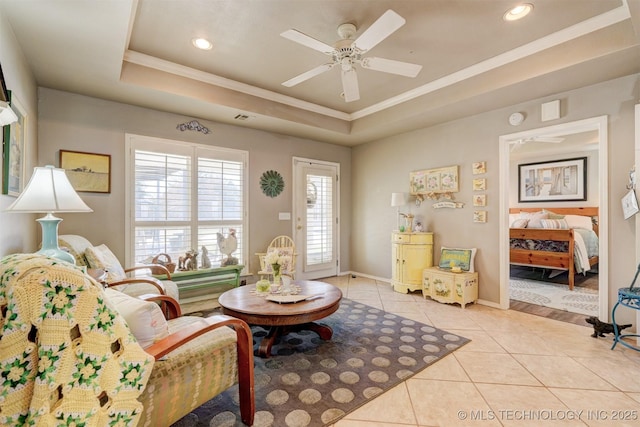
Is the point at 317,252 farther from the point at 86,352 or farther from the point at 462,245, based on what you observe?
the point at 86,352

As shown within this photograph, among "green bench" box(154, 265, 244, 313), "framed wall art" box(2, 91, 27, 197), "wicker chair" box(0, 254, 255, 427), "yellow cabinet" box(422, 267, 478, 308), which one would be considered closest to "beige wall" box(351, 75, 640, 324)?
"yellow cabinet" box(422, 267, 478, 308)

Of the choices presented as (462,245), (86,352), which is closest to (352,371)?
(86,352)

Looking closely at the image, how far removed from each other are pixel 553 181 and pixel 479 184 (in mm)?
4126

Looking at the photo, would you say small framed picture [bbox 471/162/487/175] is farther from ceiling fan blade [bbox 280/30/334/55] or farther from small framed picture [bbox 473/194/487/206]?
ceiling fan blade [bbox 280/30/334/55]

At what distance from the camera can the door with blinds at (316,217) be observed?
5.16m

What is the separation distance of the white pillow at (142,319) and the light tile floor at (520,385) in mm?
1162

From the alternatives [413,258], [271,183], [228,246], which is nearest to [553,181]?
[413,258]

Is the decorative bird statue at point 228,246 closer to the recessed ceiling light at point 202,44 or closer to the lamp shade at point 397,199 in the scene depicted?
the recessed ceiling light at point 202,44

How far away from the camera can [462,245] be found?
4.20m

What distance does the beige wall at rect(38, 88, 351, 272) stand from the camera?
3.18 meters

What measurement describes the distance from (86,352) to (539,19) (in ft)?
12.0

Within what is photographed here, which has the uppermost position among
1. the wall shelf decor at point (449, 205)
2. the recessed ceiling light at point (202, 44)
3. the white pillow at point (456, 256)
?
the recessed ceiling light at point (202, 44)

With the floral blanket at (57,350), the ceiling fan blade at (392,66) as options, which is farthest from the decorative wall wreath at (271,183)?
the floral blanket at (57,350)

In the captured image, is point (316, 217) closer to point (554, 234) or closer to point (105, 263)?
point (105, 263)
